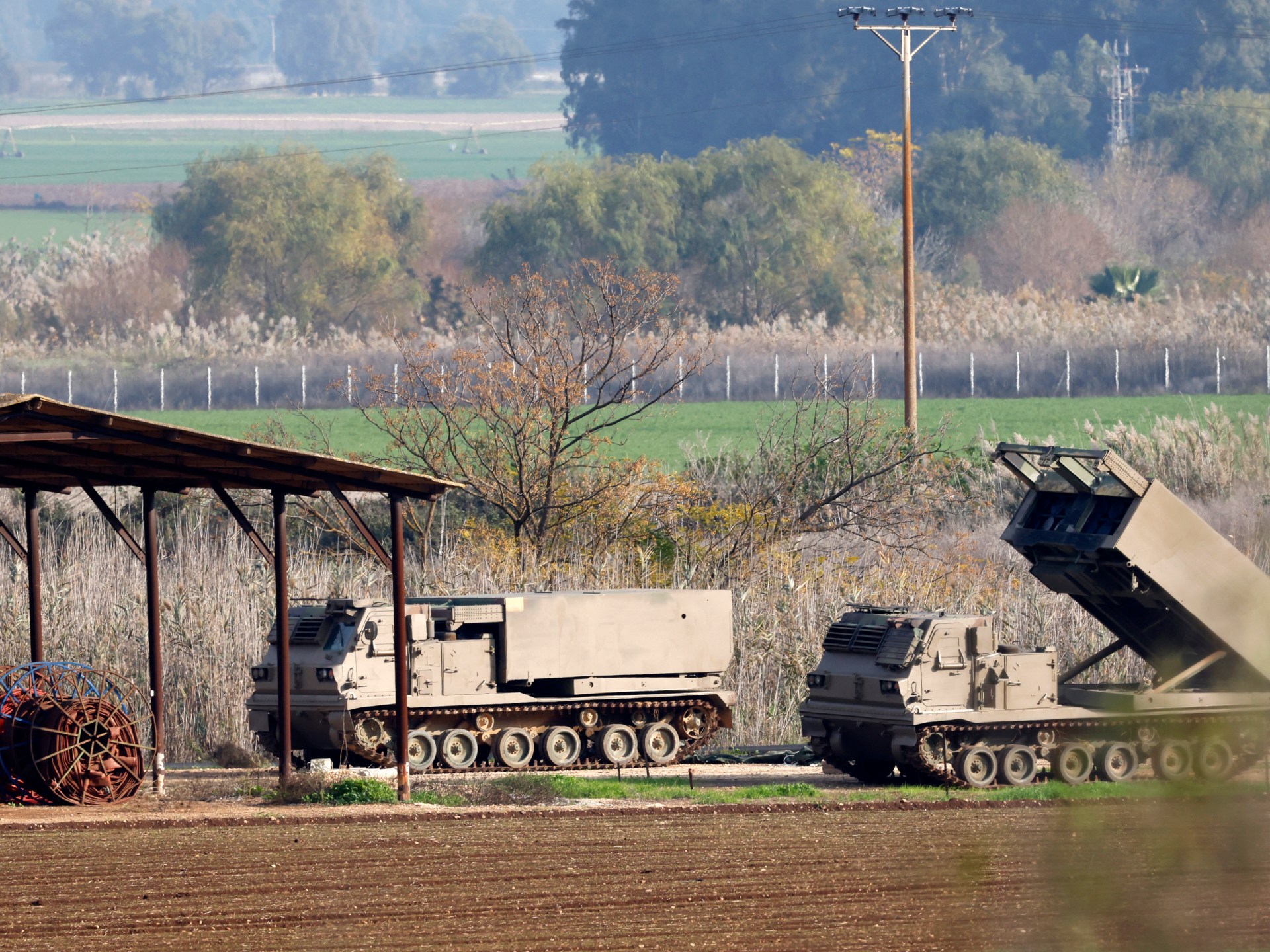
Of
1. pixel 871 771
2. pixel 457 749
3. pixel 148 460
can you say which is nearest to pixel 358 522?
pixel 148 460

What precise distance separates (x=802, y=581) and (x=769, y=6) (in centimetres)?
9729

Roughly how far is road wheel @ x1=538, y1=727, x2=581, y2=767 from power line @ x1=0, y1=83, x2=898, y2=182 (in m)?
72.3

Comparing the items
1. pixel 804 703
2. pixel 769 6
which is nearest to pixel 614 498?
pixel 804 703

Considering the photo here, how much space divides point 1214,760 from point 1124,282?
243ft

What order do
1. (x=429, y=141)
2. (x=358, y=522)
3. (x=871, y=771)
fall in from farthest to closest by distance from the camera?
1. (x=429, y=141)
2. (x=871, y=771)
3. (x=358, y=522)

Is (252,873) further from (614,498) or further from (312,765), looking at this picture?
(614,498)

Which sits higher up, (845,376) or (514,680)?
(845,376)

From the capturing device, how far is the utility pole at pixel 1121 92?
371 ft

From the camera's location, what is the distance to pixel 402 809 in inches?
656

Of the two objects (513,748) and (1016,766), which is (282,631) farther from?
(1016,766)

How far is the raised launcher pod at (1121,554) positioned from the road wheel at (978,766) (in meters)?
1.28

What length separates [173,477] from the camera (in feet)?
59.1

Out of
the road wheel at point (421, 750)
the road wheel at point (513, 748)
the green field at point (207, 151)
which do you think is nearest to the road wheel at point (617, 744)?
the road wheel at point (513, 748)

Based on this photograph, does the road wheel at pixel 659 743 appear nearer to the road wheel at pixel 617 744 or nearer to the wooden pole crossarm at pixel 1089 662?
the road wheel at pixel 617 744
